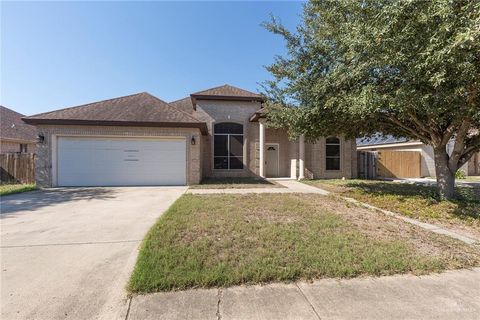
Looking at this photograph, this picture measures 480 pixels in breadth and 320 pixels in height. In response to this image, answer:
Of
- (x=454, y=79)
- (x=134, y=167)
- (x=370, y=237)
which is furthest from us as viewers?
(x=134, y=167)

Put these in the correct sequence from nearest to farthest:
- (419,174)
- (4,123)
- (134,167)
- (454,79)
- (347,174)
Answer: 1. (454,79)
2. (134,167)
3. (347,174)
4. (419,174)
5. (4,123)

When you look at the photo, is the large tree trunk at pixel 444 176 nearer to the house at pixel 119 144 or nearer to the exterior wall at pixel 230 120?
the exterior wall at pixel 230 120

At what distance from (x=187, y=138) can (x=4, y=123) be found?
17.2 m

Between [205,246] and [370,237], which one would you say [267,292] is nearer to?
[205,246]

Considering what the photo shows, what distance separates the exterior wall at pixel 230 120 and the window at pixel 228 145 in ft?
0.88

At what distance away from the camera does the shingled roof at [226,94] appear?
1516 cm

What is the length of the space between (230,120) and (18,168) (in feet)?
39.9

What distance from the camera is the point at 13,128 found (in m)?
18.6

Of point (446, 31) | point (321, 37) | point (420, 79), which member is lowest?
point (420, 79)

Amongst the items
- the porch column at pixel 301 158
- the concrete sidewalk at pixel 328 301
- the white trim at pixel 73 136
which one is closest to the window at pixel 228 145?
the white trim at pixel 73 136

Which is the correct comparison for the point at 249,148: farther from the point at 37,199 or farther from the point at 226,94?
the point at 37,199

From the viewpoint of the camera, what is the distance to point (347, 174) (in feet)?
51.2

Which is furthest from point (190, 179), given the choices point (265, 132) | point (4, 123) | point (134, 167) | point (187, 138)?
point (4, 123)

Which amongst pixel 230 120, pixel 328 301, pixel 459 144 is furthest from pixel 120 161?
pixel 459 144
